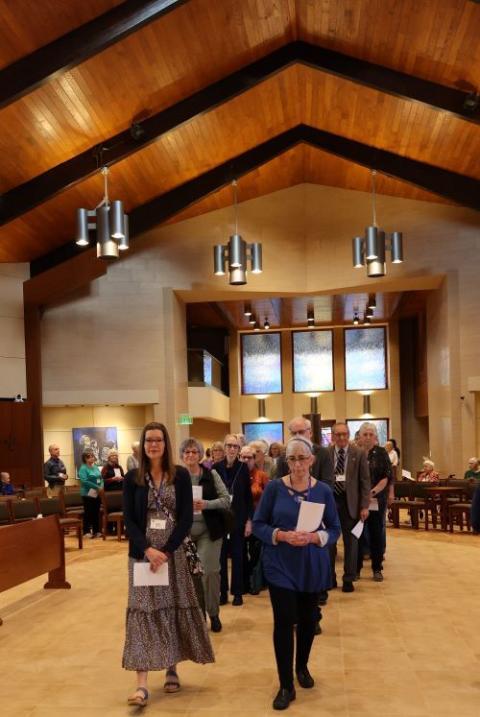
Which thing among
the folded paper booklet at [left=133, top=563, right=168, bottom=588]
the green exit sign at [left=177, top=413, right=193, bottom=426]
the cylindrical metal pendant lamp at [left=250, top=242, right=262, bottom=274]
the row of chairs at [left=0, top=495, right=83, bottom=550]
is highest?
the cylindrical metal pendant lamp at [left=250, top=242, right=262, bottom=274]

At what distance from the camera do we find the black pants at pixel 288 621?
417 cm

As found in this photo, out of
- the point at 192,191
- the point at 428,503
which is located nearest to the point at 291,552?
the point at 428,503

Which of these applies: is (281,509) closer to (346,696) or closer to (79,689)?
(346,696)

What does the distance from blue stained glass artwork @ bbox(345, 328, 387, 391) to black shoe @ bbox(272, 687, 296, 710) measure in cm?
2110

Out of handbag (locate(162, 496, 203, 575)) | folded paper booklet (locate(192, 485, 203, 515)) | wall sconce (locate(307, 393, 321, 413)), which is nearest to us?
handbag (locate(162, 496, 203, 575))

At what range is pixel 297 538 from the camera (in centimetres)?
417

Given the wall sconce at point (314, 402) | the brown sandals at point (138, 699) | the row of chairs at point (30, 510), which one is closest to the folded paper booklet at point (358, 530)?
the brown sandals at point (138, 699)

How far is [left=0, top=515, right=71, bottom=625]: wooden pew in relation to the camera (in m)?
7.03

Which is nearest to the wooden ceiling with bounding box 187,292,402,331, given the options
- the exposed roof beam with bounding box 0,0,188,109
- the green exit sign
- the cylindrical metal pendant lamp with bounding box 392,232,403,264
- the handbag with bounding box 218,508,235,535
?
the green exit sign

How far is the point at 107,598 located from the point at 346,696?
376 cm

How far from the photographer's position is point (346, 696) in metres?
4.45

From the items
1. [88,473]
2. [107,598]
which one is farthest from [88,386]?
[107,598]

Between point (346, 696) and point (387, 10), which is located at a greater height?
point (387, 10)

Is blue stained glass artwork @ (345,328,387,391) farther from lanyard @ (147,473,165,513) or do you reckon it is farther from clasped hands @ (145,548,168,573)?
clasped hands @ (145,548,168,573)
